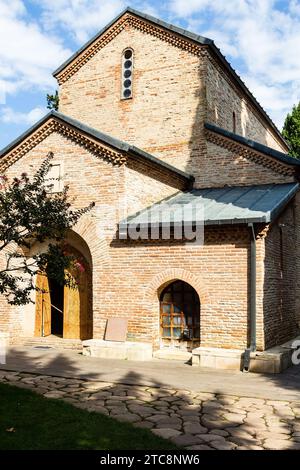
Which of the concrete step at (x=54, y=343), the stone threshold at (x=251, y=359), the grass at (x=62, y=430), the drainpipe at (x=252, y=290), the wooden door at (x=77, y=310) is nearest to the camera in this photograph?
the grass at (x=62, y=430)

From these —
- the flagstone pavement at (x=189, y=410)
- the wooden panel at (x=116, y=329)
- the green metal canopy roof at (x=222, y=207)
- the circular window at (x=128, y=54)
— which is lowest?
the flagstone pavement at (x=189, y=410)

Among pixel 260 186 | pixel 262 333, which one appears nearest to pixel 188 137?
pixel 260 186

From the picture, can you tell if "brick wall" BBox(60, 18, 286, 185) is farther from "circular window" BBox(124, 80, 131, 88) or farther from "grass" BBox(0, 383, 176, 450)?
"grass" BBox(0, 383, 176, 450)

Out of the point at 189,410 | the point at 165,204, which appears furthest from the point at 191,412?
the point at 165,204

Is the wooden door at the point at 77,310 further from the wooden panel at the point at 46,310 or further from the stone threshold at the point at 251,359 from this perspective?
the stone threshold at the point at 251,359

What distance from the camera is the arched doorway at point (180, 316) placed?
11.4 m

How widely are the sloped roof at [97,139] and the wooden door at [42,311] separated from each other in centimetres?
421

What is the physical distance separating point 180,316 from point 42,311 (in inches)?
188

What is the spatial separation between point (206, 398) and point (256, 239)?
4092 mm

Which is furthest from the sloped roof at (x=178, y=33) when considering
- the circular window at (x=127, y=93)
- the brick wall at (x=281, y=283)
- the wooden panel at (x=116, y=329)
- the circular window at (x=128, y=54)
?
the wooden panel at (x=116, y=329)

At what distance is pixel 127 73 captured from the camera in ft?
52.4

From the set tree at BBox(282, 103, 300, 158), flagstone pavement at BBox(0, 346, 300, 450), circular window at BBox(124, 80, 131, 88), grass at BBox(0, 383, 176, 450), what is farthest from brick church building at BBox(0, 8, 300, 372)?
tree at BBox(282, 103, 300, 158)

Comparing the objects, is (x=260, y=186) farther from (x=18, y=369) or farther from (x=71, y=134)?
(x=18, y=369)
